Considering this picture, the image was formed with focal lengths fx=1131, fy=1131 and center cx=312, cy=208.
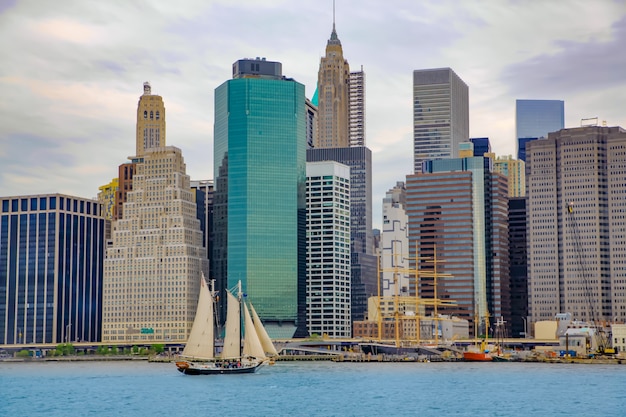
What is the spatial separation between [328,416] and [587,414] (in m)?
30.6

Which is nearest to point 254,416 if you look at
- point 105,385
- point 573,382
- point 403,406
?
point 403,406

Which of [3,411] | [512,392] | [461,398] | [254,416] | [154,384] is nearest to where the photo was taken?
[254,416]

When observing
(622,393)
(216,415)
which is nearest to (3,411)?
(216,415)

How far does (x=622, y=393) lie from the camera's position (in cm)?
16212

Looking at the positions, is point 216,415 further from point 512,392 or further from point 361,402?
point 512,392

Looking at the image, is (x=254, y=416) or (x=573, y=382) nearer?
(x=254, y=416)

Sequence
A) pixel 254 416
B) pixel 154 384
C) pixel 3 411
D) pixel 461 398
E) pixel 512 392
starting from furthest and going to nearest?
1. pixel 154 384
2. pixel 512 392
3. pixel 461 398
4. pixel 3 411
5. pixel 254 416

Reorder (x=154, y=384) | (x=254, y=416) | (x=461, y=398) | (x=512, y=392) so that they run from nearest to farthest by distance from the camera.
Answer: (x=254, y=416) → (x=461, y=398) → (x=512, y=392) → (x=154, y=384)

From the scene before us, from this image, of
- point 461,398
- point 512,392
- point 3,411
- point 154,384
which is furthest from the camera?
point 154,384

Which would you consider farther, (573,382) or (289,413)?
(573,382)

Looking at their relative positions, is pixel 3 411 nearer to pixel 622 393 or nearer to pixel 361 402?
pixel 361 402

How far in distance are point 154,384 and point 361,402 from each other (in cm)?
5043

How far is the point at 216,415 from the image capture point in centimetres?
13175

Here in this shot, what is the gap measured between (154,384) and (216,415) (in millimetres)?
57203
